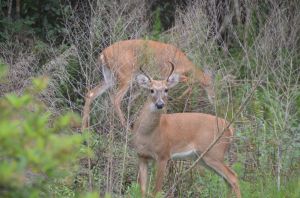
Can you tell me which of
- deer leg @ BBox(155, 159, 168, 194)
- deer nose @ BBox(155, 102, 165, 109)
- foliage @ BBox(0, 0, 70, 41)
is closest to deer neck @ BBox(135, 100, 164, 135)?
deer nose @ BBox(155, 102, 165, 109)

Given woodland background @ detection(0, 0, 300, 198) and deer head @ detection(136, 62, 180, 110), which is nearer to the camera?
woodland background @ detection(0, 0, 300, 198)

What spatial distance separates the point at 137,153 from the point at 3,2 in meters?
4.95

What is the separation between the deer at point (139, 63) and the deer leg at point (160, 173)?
696mm

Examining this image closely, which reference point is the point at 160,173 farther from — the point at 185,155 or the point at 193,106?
the point at 193,106

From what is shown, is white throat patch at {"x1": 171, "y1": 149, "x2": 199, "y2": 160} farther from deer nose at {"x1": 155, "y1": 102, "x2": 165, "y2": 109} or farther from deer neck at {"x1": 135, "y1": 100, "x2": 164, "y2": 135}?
deer nose at {"x1": 155, "y1": 102, "x2": 165, "y2": 109}

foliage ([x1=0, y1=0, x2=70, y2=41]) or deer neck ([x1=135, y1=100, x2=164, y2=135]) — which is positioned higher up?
deer neck ([x1=135, y1=100, x2=164, y2=135])

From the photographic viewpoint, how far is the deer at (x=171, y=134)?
8203mm

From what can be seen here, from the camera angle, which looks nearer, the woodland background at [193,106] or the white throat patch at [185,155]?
the woodland background at [193,106]

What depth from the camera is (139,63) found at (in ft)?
28.4

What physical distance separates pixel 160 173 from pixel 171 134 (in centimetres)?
76

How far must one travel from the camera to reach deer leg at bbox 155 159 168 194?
7648 millimetres

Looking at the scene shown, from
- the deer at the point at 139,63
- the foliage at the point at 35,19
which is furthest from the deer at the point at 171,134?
the foliage at the point at 35,19

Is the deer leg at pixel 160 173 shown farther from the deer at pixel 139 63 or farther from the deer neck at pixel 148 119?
the deer at pixel 139 63

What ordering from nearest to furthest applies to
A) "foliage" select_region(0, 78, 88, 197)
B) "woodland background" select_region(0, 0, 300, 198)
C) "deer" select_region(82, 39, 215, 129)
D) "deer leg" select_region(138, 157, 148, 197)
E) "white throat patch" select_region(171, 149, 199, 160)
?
"foliage" select_region(0, 78, 88, 197) < "woodland background" select_region(0, 0, 300, 198) < "deer leg" select_region(138, 157, 148, 197) < "white throat patch" select_region(171, 149, 199, 160) < "deer" select_region(82, 39, 215, 129)
